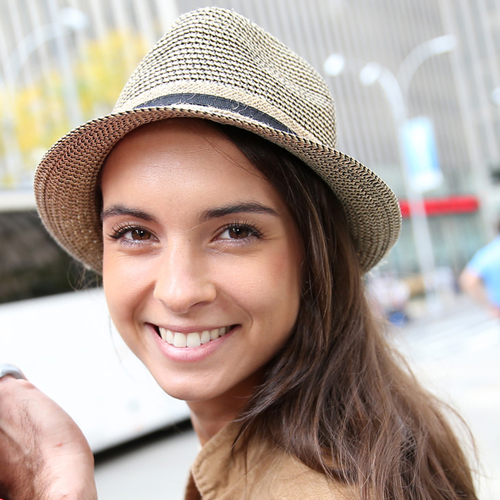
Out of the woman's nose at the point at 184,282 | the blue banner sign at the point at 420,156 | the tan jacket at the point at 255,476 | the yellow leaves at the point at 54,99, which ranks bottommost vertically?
the tan jacket at the point at 255,476

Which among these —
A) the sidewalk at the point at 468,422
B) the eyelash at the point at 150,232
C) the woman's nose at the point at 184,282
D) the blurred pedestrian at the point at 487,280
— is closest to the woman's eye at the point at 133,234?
the eyelash at the point at 150,232

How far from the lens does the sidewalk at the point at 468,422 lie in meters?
4.21

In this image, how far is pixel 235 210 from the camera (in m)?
1.29

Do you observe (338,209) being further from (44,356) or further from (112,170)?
(44,356)

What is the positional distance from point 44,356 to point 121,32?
27.2m

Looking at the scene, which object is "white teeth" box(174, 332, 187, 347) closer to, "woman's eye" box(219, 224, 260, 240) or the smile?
the smile

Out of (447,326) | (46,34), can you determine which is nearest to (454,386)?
(447,326)

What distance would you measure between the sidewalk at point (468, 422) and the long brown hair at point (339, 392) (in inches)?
16.7

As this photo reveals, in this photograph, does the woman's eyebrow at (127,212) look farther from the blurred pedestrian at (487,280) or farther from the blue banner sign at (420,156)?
the blue banner sign at (420,156)

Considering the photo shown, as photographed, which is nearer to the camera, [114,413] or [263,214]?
[263,214]

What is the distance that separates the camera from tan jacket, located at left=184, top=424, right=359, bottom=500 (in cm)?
115

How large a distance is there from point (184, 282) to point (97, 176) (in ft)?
1.58

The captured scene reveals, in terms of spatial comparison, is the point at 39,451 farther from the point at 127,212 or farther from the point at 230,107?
the point at 230,107

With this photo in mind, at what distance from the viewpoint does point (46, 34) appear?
923 inches
